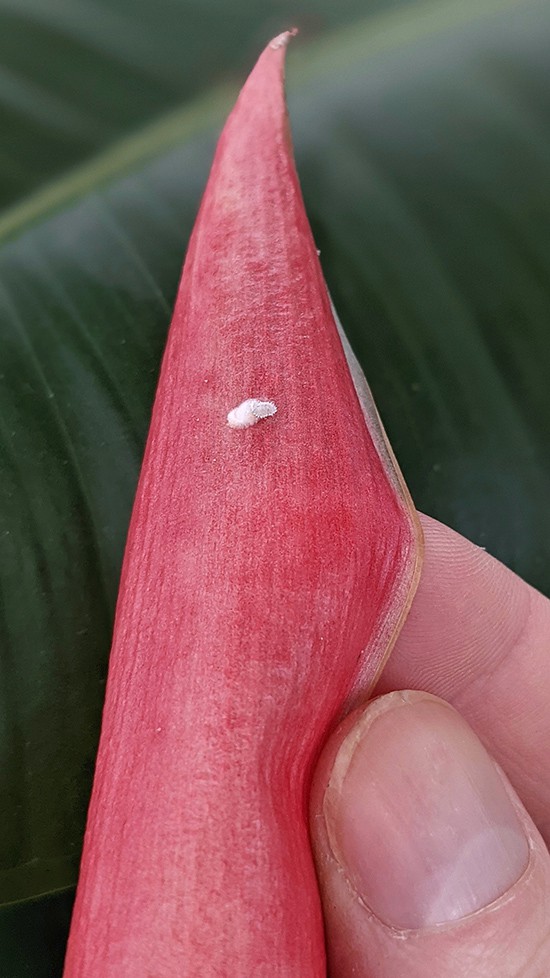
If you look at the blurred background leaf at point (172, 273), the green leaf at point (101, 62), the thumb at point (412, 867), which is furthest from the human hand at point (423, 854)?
the green leaf at point (101, 62)

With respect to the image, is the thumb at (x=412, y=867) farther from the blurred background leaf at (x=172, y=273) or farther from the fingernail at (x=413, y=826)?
the blurred background leaf at (x=172, y=273)

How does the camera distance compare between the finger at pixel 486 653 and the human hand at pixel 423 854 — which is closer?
the human hand at pixel 423 854

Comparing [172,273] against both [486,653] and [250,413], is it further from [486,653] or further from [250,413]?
[486,653]

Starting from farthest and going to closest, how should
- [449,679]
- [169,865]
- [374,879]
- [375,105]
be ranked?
[375,105] → [449,679] → [374,879] → [169,865]

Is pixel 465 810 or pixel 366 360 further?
pixel 366 360

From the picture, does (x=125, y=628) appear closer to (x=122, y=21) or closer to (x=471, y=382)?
(x=471, y=382)

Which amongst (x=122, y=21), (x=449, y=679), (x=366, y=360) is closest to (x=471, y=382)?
(x=366, y=360)
